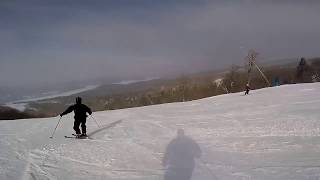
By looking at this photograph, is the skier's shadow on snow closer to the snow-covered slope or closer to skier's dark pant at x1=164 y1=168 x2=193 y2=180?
skier's dark pant at x1=164 y1=168 x2=193 y2=180

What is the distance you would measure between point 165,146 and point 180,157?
2201 mm

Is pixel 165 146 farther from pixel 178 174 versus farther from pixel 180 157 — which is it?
pixel 178 174

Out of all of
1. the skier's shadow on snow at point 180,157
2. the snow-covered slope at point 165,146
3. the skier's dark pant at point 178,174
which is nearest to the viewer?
the skier's dark pant at point 178,174

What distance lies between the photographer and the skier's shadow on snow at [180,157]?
1126 centimetres

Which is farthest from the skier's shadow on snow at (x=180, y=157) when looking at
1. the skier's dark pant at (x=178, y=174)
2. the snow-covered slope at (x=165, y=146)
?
the snow-covered slope at (x=165, y=146)

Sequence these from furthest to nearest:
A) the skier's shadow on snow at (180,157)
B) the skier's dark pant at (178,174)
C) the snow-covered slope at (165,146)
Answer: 1. the snow-covered slope at (165,146)
2. the skier's shadow on snow at (180,157)
3. the skier's dark pant at (178,174)

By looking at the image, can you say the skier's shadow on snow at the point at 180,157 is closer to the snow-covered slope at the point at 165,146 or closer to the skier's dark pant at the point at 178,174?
the skier's dark pant at the point at 178,174

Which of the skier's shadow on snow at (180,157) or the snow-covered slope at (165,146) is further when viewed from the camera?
the snow-covered slope at (165,146)

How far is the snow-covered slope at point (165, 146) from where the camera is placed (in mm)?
11595

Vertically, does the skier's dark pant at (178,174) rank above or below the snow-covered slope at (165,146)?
below

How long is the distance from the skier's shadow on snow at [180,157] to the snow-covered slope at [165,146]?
22cm

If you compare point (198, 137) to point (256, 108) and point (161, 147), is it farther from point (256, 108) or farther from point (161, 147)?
point (256, 108)

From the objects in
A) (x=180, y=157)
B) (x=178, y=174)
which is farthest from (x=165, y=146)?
(x=178, y=174)

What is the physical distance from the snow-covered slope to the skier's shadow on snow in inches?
8.6
